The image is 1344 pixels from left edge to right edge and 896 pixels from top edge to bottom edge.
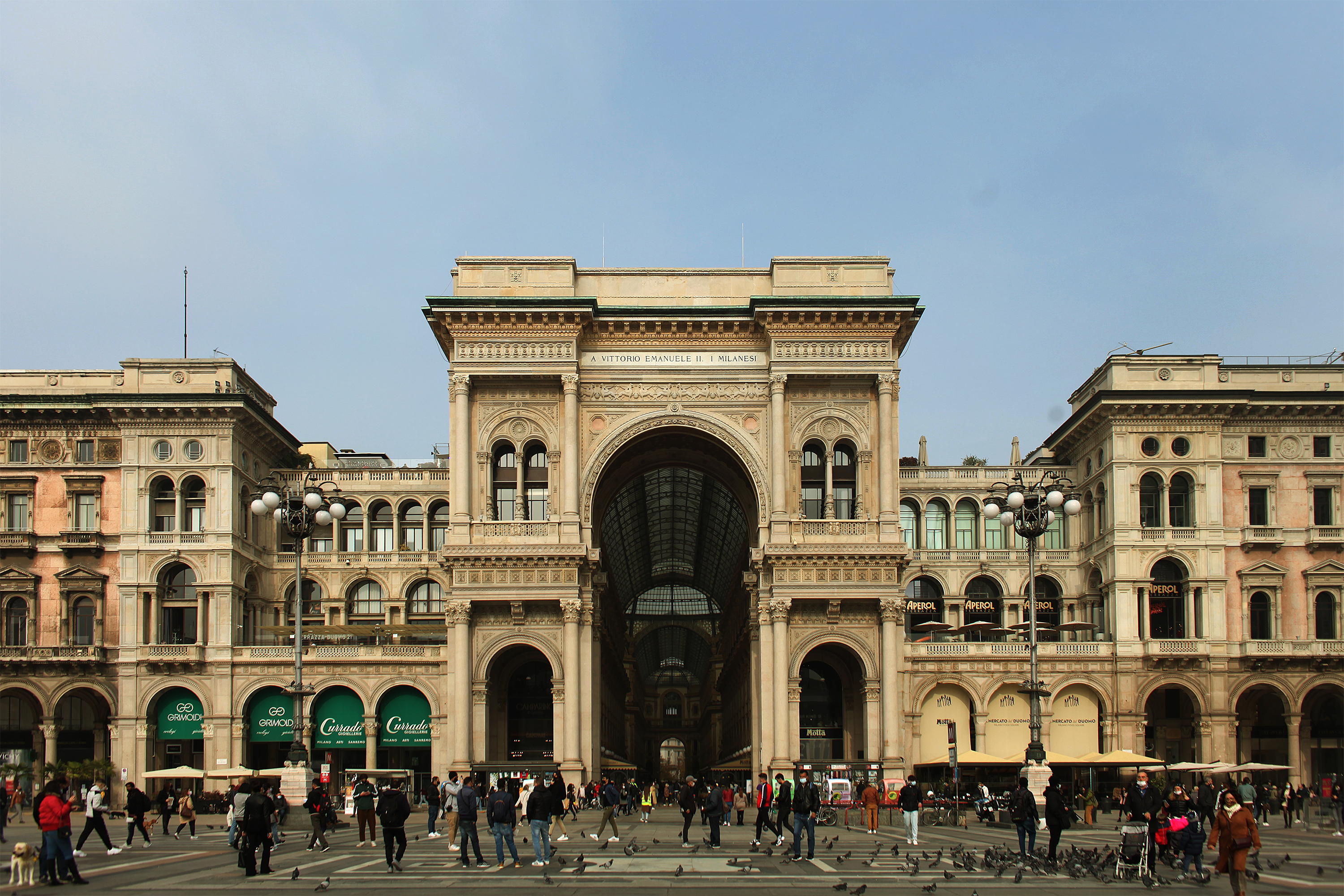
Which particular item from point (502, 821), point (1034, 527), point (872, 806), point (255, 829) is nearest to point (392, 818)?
point (502, 821)

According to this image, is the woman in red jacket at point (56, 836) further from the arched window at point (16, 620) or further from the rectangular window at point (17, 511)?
the rectangular window at point (17, 511)

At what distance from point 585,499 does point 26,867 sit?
35.7m

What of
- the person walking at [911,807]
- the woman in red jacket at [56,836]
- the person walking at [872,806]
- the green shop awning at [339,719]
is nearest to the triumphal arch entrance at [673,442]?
the green shop awning at [339,719]

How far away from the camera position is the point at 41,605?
64.2 meters

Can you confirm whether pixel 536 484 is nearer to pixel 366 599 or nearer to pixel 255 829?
pixel 366 599

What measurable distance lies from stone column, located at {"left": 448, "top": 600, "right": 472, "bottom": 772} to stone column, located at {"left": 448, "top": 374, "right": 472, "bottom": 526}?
402 centimetres

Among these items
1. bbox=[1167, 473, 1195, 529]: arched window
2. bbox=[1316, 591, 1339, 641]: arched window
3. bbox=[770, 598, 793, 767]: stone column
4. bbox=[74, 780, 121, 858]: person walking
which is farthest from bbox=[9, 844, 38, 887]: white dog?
bbox=[1316, 591, 1339, 641]: arched window

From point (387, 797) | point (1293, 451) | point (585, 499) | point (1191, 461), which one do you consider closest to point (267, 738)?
point (585, 499)

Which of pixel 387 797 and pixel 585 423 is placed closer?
pixel 387 797

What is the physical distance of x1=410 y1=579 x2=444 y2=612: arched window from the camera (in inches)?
2844

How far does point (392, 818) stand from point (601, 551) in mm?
38583

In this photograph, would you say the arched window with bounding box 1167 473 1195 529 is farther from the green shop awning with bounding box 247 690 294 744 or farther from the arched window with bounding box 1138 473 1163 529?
the green shop awning with bounding box 247 690 294 744

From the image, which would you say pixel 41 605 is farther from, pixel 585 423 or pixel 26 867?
pixel 26 867

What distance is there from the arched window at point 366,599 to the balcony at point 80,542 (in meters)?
13.2
